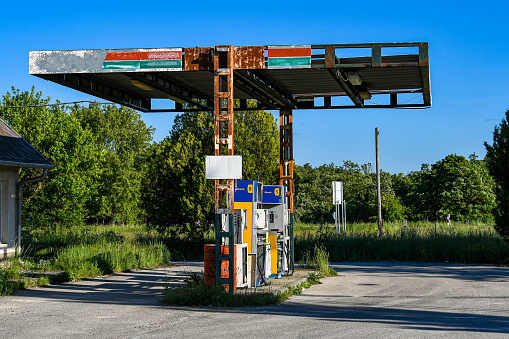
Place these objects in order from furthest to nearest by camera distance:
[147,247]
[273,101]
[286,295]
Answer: [147,247]
[273,101]
[286,295]

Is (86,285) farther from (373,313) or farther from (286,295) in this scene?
(373,313)

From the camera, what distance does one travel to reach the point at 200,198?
30.6 metres

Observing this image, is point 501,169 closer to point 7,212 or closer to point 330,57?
point 330,57

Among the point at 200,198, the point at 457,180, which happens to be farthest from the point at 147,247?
the point at 457,180

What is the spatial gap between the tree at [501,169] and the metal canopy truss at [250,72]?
717 cm

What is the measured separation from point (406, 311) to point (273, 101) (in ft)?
31.8

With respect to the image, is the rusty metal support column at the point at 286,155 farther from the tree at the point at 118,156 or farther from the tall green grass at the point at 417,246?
the tree at the point at 118,156

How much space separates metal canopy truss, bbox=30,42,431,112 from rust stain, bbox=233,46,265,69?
0.02m

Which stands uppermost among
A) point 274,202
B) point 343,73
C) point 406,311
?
point 343,73

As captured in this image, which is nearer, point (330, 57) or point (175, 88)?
point (330, 57)

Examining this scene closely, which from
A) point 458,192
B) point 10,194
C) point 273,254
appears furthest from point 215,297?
point 458,192

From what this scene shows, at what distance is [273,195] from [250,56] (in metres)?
4.55

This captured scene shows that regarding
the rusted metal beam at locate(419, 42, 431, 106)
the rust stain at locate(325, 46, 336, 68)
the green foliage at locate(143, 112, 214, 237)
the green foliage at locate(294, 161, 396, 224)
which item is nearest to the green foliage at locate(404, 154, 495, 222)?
the green foliage at locate(294, 161, 396, 224)

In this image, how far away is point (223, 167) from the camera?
40.9 feet
